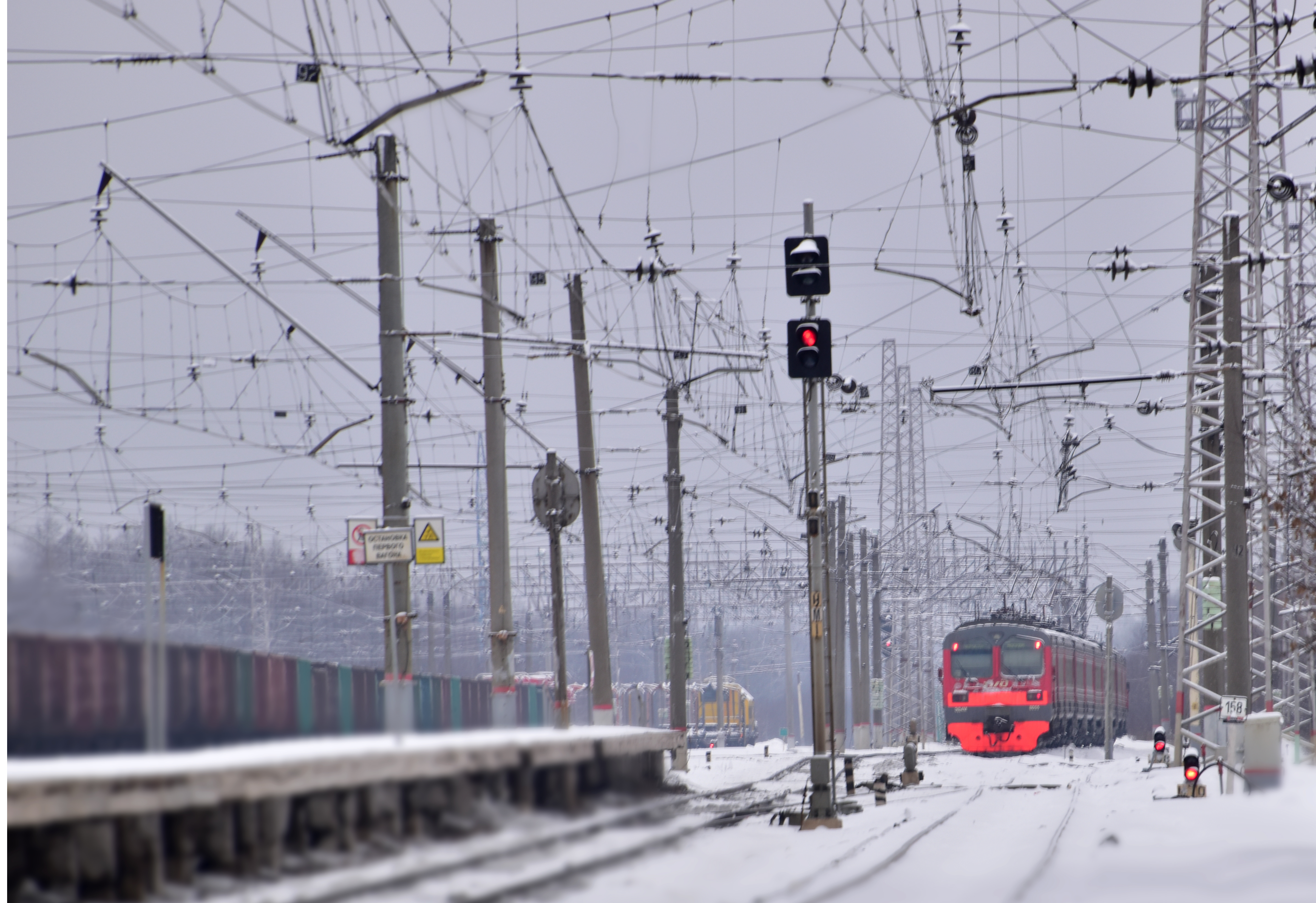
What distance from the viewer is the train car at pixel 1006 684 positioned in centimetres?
4350

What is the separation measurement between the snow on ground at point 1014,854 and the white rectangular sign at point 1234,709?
0.98m

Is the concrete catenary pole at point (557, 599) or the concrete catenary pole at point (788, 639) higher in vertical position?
the concrete catenary pole at point (557, 599)

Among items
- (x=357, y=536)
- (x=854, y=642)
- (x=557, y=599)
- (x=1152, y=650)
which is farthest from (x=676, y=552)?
(x=1152, y=650)

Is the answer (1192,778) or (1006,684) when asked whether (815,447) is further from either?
(1006,684)

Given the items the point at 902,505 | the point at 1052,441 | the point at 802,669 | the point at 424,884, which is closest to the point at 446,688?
the point at 424,884

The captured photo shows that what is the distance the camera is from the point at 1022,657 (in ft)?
143

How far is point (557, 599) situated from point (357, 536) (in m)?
5.09

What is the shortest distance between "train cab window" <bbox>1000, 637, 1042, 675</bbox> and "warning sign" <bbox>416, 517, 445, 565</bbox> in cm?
2583

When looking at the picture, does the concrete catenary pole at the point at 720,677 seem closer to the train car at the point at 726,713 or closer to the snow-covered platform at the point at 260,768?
the train car at the point at 726,713

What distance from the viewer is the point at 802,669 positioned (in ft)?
495

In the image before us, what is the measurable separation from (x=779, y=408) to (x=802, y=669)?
4491 inches

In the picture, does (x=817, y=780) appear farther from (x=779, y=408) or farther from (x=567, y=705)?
(x=779, y=408)

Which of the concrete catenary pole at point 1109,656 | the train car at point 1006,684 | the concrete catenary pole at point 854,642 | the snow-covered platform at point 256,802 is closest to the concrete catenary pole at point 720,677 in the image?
the concrete catenary pole at point 854,642

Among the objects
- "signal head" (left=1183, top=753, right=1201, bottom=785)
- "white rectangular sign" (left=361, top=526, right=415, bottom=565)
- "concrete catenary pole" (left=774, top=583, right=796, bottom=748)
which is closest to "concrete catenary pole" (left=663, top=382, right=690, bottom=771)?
"signal head" (left=1183, top=753, right=1201, bottom=785)
